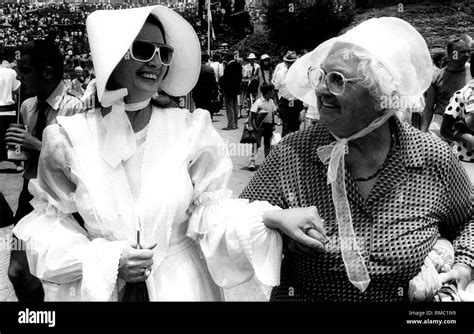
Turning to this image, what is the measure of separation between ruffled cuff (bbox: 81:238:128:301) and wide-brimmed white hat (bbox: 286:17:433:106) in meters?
0.81

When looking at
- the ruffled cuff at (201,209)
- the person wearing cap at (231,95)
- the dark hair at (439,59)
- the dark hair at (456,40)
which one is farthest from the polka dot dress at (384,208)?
the person wearing cap at (231,95)

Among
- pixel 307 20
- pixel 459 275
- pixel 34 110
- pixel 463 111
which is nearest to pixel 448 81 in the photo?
pixel 463 111

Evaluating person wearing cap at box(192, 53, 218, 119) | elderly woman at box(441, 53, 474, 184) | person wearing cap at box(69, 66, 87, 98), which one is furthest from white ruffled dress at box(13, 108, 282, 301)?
person wearing cap at box(192, 53, 218, 119)

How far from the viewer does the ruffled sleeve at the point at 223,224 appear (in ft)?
6.53

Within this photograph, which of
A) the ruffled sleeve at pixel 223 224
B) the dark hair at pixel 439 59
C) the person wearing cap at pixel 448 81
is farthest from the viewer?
the dark hair at pixel 439 59

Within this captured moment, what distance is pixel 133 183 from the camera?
2.03 m

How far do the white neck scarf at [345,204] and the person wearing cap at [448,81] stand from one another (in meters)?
2.45

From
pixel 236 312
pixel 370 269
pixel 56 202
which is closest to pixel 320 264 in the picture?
pixel 370 269

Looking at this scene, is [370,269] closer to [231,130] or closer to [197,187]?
[197,187]

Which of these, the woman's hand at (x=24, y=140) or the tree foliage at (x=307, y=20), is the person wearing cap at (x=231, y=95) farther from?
the woman's hand at (x=24, y=140)

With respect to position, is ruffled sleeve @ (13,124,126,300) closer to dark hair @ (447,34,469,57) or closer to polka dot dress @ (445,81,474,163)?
polka dot dress @ (445,81,474,163)

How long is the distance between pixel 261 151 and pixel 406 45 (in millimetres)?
6774

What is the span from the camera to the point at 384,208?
2.00 metres

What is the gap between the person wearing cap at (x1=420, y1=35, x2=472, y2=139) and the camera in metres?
4.32
